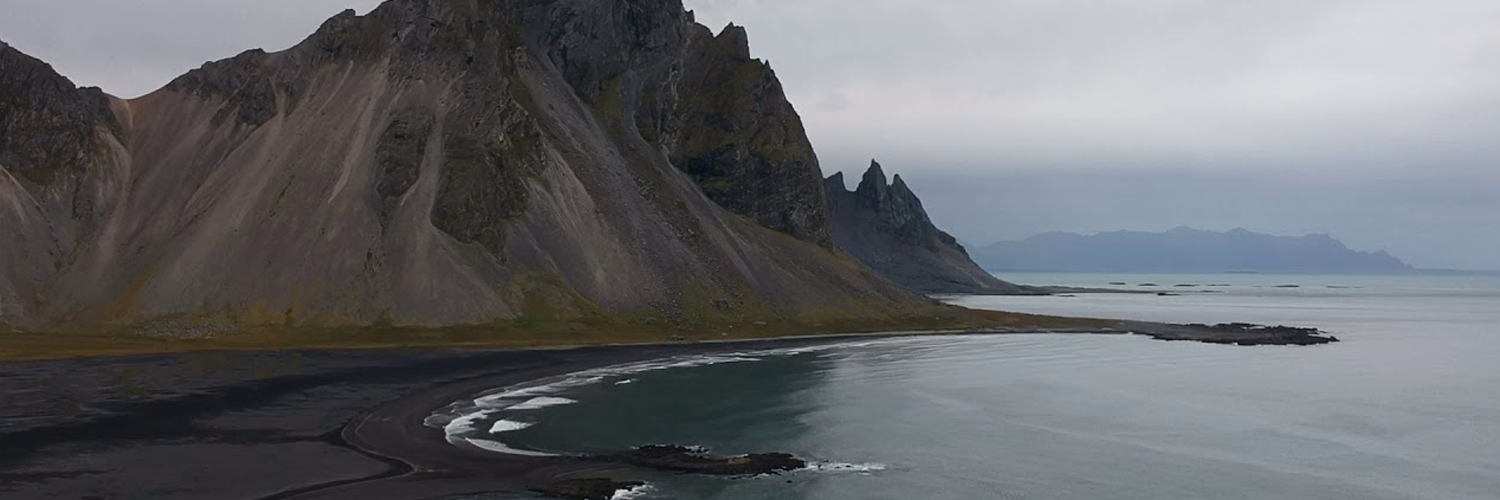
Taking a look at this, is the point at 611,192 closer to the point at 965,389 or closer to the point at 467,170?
the point at 467,170

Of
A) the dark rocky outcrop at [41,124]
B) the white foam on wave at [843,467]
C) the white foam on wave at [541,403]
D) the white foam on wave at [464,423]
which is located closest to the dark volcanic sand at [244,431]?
the white foam on wave at [464,423]

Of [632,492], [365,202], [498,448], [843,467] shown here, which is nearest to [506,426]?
[498,448]

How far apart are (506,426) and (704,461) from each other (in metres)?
17.0

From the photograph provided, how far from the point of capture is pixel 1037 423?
256 feet

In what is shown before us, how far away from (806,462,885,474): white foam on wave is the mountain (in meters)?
82.9

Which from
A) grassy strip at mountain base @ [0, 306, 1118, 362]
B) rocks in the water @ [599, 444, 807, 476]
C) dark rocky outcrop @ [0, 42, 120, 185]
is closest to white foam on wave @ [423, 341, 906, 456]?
rocks in the water @ [599, 444, 807, 476]

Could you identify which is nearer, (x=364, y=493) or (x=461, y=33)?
(x=364, y=493)

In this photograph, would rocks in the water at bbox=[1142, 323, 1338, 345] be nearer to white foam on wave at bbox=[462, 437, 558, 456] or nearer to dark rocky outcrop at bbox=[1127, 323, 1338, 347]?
dark rocky outcrop at bbox=[1127, 323, 1338, 347]

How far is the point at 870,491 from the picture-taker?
5325cm

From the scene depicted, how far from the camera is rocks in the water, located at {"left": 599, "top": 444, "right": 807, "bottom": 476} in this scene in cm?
5612

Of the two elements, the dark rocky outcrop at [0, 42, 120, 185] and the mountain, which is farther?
the dark rocky outcrop at [0, 42, 120, 185]

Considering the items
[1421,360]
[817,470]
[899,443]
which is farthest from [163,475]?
[1421,360]

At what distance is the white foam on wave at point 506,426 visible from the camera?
67688 millimetres

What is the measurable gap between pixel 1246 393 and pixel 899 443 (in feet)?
149
